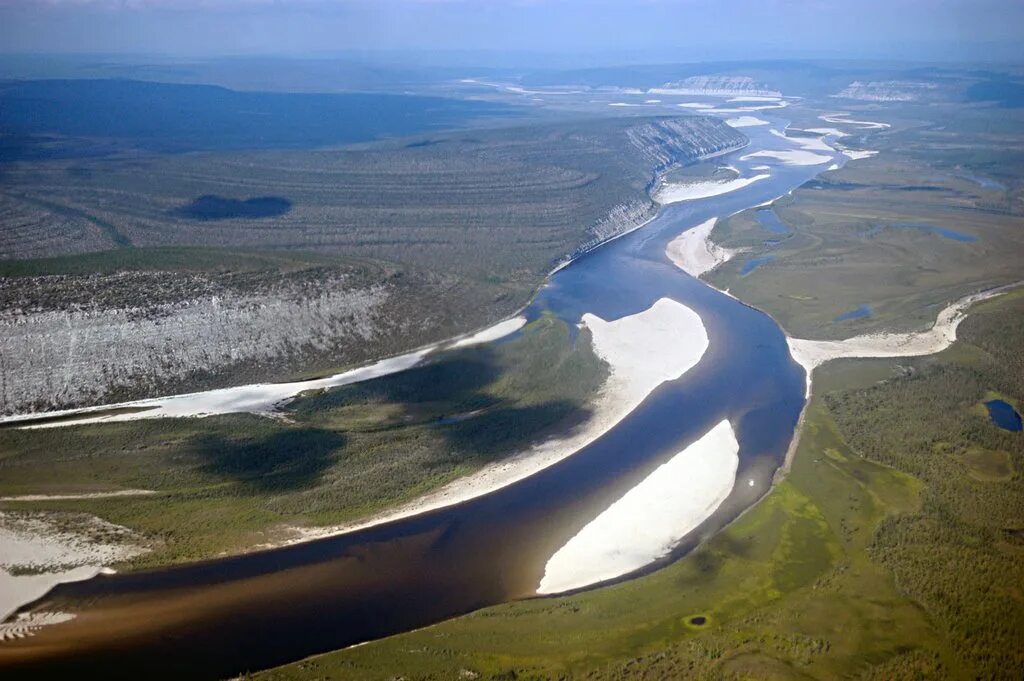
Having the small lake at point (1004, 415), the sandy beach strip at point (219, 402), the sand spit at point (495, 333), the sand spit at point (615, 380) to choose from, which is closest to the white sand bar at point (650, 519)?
the sand spit at point (615, 380)

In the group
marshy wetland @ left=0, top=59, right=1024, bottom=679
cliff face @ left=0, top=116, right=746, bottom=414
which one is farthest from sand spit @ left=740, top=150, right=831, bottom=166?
marshy wetland @ left=0, top=59, right=1024, bottom=679

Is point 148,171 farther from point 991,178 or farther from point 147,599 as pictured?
point 991,178

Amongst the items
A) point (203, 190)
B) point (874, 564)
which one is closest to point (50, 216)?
point (203, 190)

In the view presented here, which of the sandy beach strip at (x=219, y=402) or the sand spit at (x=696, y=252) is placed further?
the sand spit at (x=696, y=252)

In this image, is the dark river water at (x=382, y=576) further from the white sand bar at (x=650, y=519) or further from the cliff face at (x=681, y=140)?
the cliff face at (x=681, y=140)

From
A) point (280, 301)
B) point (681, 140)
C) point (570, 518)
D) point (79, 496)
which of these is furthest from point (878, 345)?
point (681, 140)

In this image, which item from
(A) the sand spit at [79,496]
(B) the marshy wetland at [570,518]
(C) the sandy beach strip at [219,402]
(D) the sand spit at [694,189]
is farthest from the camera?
(D) the sand spit at [694,189]

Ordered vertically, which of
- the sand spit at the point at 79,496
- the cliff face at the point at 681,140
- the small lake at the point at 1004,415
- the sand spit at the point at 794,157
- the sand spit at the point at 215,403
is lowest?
the sand spit at the point at 79,496
